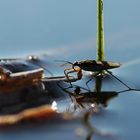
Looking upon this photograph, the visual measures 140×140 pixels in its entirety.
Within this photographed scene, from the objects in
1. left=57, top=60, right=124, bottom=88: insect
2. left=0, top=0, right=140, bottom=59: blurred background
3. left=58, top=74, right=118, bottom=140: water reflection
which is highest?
left=0, top=0, right=140, bottom=59: blurred background

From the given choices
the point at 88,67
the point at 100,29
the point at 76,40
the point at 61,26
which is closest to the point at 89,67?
the point at 88,67

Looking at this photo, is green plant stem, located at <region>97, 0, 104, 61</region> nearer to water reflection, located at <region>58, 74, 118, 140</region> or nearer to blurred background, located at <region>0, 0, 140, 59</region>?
water reflection, located at <region>58, 74, 118, 140</region>

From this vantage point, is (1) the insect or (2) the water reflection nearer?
(2) the water reflection

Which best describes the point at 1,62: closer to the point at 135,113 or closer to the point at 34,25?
the point at 135,113

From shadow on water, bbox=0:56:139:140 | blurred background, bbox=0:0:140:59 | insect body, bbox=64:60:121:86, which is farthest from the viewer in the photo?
blurred background, bbox=0:0:140:59

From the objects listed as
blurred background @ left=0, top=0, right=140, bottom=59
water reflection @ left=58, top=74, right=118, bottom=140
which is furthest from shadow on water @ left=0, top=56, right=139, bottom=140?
blurred background @ left=0, top=0, right=140, bottom=59

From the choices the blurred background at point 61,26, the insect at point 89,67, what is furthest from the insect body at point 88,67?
the blurred background at point 61,26

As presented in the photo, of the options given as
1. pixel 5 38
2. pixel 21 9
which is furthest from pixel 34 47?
pixel 21 9

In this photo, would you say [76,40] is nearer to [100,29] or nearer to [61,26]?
[61,26]
